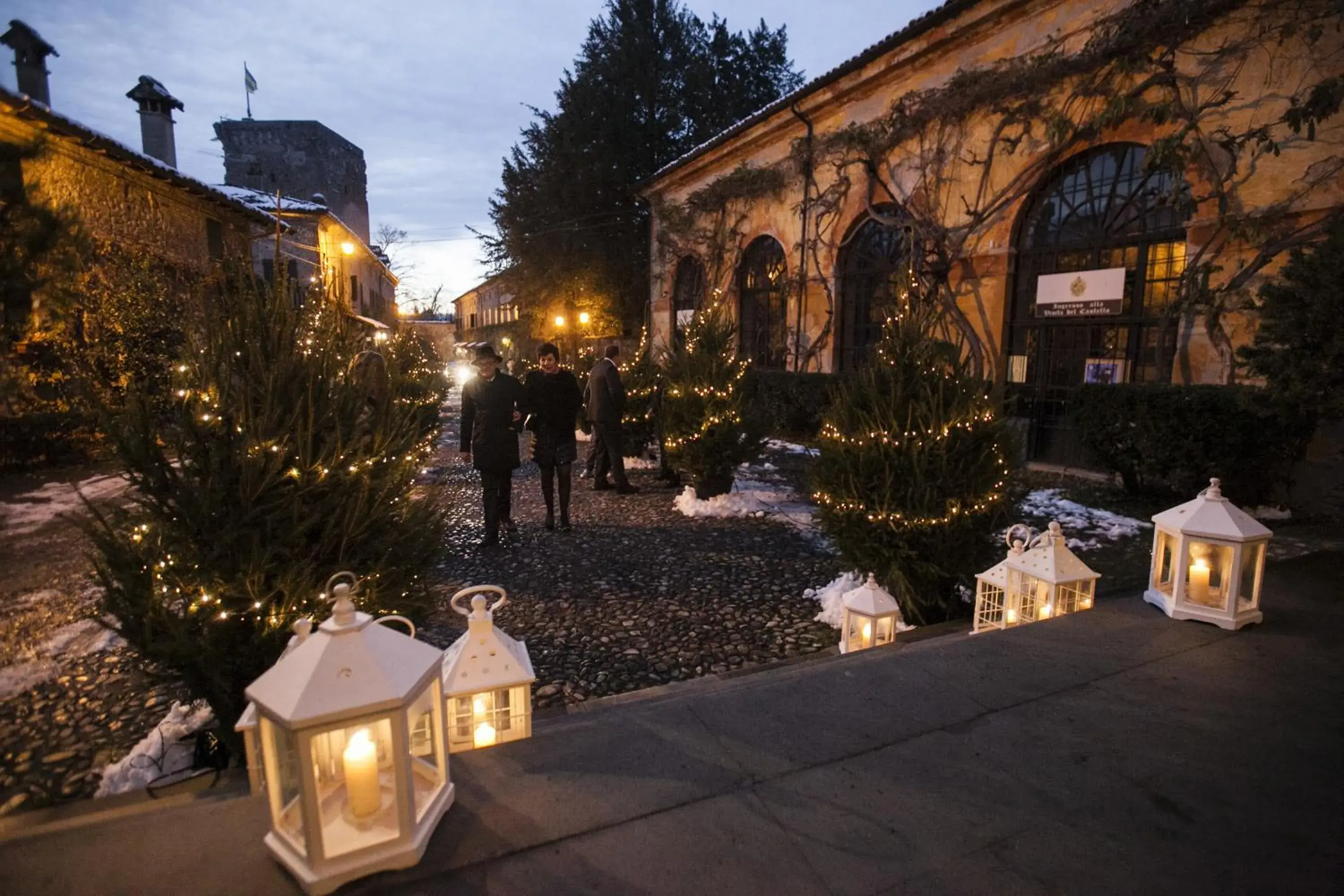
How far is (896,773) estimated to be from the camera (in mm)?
2184

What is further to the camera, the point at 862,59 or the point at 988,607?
the point at 862,59

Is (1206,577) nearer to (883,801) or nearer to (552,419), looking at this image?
(883,801)

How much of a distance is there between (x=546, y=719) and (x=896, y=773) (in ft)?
5.29

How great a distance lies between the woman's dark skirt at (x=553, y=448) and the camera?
6820 mm

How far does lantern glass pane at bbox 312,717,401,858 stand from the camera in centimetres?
168

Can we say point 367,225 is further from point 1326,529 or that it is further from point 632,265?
point 1326,529

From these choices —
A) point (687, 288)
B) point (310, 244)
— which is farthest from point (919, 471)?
point (310, 244)

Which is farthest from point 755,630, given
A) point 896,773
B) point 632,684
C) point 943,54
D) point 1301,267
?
point 943,54

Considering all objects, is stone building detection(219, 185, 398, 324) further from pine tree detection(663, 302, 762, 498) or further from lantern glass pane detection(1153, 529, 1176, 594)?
lantern glass pane detection(1153, 529, 1176, 594)

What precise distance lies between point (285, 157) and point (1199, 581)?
142 ft

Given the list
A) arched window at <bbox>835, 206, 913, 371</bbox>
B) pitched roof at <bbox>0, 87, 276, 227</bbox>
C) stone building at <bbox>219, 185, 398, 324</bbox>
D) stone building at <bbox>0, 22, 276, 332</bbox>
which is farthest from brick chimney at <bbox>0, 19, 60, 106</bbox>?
arched window at <bbox>835, 206, 913, 371</bbox>

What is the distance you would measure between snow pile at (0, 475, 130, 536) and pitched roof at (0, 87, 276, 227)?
4.11 m

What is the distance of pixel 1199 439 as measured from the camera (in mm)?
6633

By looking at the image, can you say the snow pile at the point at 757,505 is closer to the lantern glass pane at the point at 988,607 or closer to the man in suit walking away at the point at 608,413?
the man in suit walking away at the point at 608,413
